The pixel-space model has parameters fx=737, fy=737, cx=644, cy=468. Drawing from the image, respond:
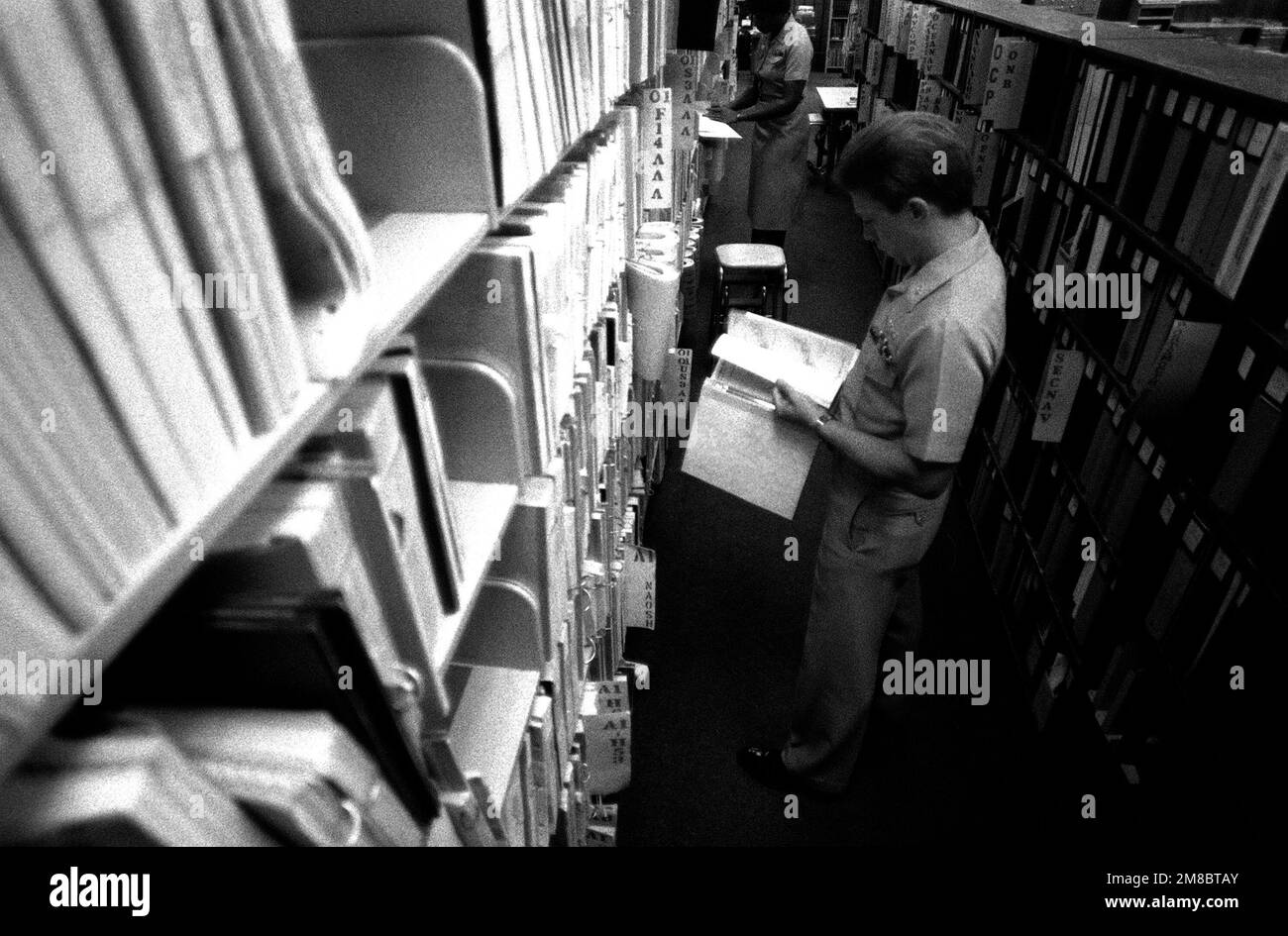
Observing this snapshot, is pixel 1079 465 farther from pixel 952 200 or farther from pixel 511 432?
pixel 511 432

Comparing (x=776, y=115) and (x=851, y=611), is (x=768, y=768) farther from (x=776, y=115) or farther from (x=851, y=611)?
(x=776, y=115)

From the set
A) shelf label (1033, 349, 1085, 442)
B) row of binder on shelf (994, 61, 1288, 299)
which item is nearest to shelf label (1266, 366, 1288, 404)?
row of binder on shelf (994, 61, 1288, 299)

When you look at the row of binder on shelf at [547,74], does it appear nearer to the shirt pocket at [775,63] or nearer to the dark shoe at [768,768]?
the dark shoe at [768,768]

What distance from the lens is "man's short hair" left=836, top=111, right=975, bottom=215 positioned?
154cm

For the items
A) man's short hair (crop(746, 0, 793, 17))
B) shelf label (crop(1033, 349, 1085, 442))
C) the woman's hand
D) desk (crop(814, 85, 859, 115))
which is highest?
man's short hair (crop(746, 0, 793, 17))

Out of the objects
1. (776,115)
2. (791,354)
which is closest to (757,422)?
(791,354)

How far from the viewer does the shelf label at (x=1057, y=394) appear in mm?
2305

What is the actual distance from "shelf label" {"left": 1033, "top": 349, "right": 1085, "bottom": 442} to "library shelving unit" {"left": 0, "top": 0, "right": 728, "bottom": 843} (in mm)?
1737

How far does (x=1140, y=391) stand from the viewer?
189 cm

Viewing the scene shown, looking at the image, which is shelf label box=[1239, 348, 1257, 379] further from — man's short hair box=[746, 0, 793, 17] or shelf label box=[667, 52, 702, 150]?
man's short hair box=[746, 0, 793, 17]

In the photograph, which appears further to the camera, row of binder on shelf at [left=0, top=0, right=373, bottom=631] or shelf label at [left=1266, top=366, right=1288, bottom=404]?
shelf label at [left=1266, top=366, right=1288, bottom=404]

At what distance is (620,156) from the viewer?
1.77 metres

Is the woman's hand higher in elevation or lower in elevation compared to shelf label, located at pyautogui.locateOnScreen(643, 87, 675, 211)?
lower
